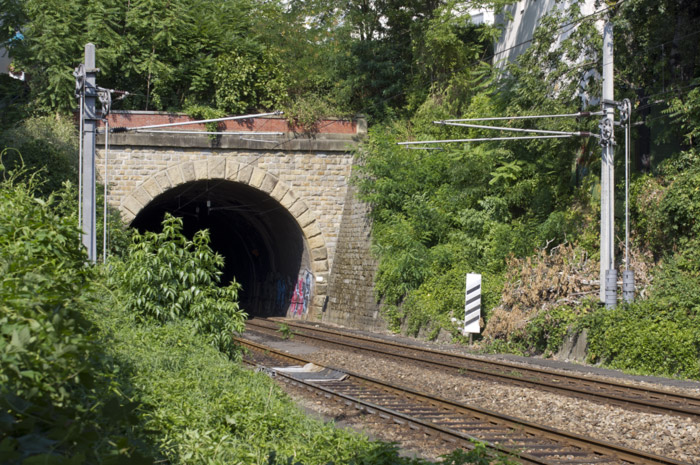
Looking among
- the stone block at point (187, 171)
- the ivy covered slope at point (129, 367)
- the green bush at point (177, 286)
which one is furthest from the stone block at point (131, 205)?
the green bush at point (177, 286)

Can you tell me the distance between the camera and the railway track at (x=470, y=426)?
7031 mm

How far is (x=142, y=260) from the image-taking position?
36.5 feet

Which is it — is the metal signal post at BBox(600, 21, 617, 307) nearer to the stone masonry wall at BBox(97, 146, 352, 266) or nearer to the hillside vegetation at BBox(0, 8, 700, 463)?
the hillside vegetation at BBox(0, 8, 700, 463)

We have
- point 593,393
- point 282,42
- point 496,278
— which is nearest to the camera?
point 593,393

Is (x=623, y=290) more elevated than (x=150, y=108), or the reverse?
(x=150, y=108)

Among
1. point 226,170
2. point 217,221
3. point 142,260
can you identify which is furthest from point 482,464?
point 217,221

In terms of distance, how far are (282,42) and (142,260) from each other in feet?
62.4

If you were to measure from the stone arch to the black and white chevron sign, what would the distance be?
9.65m

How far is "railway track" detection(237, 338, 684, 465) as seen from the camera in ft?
23.1

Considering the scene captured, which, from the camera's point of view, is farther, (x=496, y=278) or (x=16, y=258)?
(x=496, y=278)

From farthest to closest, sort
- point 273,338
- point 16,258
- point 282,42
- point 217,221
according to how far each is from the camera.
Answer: point 217,221 → point 282,42 → point 273,338 → point 16,258

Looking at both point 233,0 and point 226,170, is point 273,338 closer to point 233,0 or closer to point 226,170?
point 226,170

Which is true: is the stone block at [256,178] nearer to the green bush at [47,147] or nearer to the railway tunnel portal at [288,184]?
the railway tunnel portal at [288,184]

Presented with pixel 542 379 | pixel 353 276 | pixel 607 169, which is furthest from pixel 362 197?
pixel 542 379
